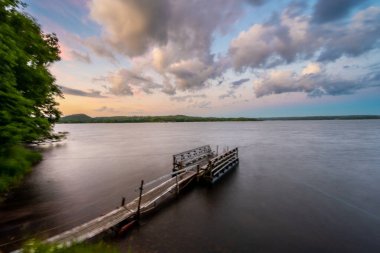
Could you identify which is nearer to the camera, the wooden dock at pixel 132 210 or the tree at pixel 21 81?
the wooden dock at pixel 132 210

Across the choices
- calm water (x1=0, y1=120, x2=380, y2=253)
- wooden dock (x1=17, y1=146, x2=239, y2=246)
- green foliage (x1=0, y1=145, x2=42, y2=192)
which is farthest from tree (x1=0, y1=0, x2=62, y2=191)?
wooden dock (x1=17, y1=146, x2=239, y2=246)

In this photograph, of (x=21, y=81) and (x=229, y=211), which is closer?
(x=229, y=211)

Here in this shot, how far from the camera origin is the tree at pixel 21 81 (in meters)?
10.9

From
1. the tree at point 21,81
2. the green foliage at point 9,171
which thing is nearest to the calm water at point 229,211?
the green foliage at point 9,171

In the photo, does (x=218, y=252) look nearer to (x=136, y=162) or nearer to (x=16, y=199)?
(x=16, y=199)

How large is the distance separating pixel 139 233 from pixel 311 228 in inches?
367

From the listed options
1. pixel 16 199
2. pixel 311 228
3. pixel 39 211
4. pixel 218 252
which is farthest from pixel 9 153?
pixel 311 228

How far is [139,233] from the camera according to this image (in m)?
10.3

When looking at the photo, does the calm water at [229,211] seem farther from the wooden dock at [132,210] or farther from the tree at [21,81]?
the tree at [21,81]

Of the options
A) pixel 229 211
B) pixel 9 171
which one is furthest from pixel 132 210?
pixel 9 171

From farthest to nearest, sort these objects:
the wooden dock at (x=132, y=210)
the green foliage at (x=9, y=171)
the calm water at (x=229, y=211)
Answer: the green foliage at (x=9, y=171) → the calm water at (x=229, y=211) → the wooden dock at (x=132, y=210)

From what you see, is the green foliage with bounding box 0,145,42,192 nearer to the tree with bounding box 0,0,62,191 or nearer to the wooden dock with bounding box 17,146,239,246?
the tree with bounding box 0,0,62,191

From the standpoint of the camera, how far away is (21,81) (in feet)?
53.1

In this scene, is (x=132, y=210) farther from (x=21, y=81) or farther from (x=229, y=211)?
(x=21, y=81)
